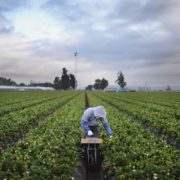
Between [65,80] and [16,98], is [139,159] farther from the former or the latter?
[65,80]

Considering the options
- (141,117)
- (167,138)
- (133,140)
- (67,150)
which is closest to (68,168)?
(67,150)

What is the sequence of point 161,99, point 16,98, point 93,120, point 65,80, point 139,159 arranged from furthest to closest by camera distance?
1. point 65,80
2. point 16,98
3. point 161,99
4. point 93,120
5. point 139,159

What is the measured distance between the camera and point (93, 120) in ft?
36.9

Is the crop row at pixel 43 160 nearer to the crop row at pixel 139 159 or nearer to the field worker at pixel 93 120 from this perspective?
the field worker at pixel 93 120

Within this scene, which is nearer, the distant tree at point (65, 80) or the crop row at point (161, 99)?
the crop row at point (161, 99)

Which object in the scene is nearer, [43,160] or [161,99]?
[43,160]

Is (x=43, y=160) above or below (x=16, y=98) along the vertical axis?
below

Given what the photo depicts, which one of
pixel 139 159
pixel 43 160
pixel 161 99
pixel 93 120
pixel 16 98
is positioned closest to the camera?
pixel 43 160

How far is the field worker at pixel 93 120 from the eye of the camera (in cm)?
1034

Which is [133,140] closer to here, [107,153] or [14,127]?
[107,153]

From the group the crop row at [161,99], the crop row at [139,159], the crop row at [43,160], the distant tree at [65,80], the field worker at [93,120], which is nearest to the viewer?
the crop row at [139,159]

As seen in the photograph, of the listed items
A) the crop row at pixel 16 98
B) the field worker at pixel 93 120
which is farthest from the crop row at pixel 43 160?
the crop row at pixel 16 98

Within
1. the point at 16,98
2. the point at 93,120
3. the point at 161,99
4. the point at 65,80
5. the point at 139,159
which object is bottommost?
the point at 139,159

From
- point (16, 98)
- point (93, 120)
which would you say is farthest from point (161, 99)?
point (93, 120)
